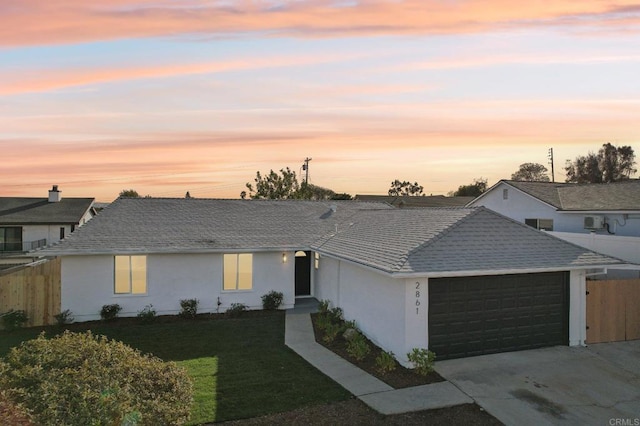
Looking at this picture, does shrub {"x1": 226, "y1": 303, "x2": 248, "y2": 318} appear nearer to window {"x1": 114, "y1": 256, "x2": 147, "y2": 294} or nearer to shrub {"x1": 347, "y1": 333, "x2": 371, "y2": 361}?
window {"x1": 114, "y1": 256, "x2": 147, "y2": 294}

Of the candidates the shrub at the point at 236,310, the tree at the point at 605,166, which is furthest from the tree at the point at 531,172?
the shrub at the point at 236,310

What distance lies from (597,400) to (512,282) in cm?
367

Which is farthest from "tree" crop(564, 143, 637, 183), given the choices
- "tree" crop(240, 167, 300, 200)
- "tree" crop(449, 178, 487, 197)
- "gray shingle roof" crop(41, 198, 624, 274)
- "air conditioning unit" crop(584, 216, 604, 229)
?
"gray shingle roof" crop(41, 198, 624, 274)

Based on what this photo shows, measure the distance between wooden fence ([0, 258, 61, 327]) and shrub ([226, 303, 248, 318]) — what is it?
6121 millimetres

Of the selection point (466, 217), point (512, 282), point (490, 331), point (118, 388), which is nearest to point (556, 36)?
point (466, 217)

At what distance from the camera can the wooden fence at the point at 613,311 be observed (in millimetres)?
13039

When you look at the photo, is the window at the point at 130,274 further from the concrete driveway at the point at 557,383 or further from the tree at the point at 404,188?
the tree at the point at 404,188

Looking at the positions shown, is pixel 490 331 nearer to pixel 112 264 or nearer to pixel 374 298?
pixel 374 298

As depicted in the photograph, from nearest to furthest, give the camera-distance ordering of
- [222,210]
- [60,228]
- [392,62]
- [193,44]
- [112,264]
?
[193,44], [392,62], [112,264], [222,210], [60,228]

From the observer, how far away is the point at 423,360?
10477 millimetres

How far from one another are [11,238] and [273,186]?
30.0 metres

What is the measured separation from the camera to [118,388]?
22.5ft

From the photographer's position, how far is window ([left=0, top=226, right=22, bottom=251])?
35.2 meters

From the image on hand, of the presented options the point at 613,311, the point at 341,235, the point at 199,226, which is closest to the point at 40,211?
the point at 199,226
